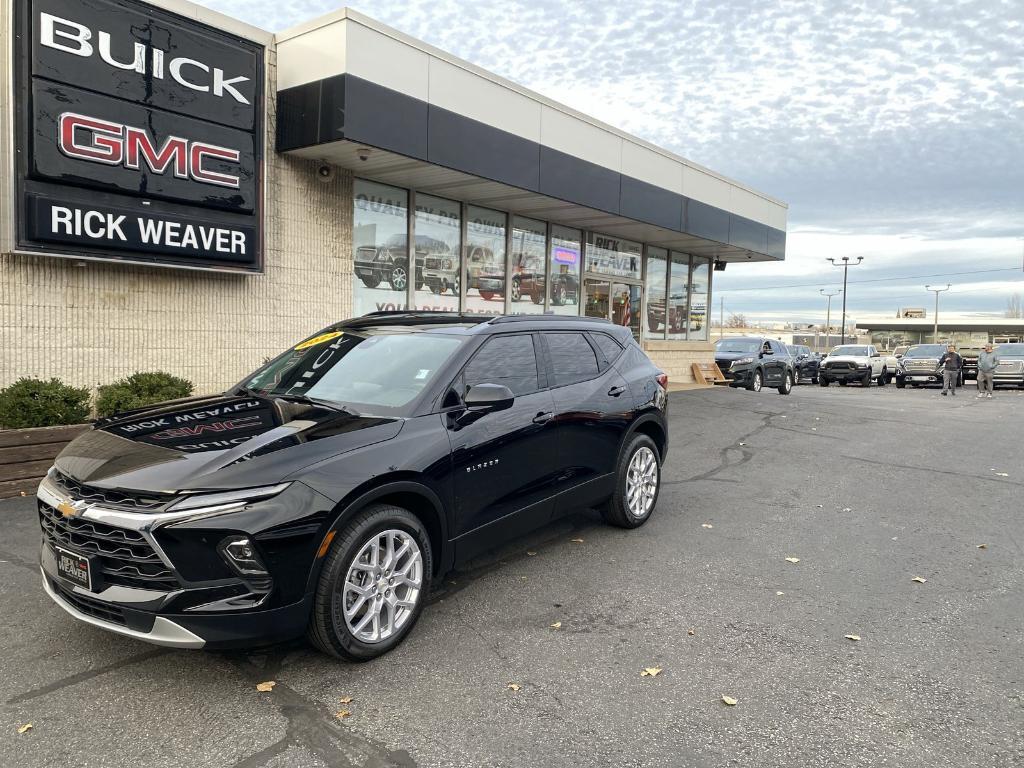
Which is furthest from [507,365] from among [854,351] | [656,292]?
[854,351]

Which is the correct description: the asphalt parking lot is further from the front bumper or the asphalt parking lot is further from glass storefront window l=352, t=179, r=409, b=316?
the front bumper

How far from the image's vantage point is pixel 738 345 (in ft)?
74.7

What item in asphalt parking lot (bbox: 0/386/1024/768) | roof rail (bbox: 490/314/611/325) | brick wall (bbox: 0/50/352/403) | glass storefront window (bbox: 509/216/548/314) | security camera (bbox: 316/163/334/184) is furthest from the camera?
glass storefront window (bbox: 509/216/548/314)

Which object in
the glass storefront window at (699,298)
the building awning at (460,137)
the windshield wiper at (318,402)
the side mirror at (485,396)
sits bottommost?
the windshield wiper at (318,402)

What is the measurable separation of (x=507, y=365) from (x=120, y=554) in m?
2.55

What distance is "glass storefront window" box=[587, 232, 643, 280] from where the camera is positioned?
17516mm

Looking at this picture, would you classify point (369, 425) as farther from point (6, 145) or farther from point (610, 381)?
point (6, 145)

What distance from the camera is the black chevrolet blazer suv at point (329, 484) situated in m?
3.21

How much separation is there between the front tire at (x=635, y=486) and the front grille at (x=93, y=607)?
3.65 metres

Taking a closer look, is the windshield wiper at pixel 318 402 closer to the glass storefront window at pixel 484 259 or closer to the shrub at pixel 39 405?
the shrub at pixel 39 405

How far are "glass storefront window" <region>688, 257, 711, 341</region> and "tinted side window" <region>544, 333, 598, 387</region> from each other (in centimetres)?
1688

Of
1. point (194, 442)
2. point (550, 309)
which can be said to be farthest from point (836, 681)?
point (550, 309)

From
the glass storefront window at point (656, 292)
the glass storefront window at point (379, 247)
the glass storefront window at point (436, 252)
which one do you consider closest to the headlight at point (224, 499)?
the glass storefront window at point (379, 247)

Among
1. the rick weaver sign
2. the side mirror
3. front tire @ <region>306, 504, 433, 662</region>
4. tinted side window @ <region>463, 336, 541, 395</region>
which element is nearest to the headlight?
front tire @ <region>306, 504, 433, 662</region>
